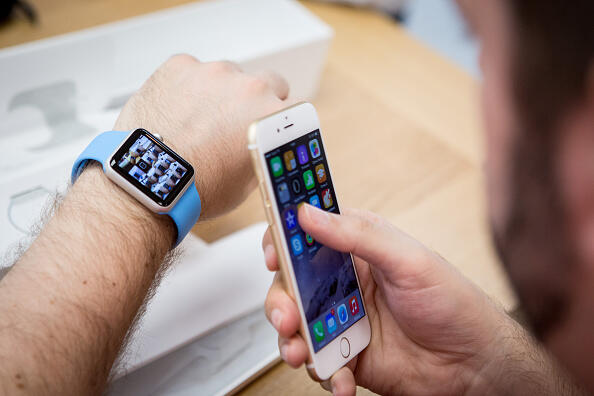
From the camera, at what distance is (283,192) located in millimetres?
406

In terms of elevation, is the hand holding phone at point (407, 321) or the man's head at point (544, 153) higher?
the man's head at point (544, 153)

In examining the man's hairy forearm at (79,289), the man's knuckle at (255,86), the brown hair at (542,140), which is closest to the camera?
the brown hair at (542,140)

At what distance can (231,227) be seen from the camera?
2.12ft

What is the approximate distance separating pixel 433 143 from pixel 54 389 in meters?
0.67

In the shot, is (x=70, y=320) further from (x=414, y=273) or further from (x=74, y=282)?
(x=414, y=273)

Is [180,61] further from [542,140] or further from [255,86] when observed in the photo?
[542,140]

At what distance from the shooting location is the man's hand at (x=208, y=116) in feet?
1.74

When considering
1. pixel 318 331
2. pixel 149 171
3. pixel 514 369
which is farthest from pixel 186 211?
pixel 514 369

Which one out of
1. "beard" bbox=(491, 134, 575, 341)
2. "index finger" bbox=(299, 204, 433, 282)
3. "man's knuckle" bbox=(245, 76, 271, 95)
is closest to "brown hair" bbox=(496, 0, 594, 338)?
"beard" bbox=(491, 134, 575, 341)

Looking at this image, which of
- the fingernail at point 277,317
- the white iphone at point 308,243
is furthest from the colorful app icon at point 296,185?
the fingernail at point 277,317

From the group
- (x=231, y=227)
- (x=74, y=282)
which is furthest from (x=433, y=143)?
(x=74, y=282)

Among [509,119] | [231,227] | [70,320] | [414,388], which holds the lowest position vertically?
[414,388]

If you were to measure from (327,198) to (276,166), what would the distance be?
0.07 m

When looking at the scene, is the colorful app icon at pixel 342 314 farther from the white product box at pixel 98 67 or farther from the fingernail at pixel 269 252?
the white product box at pixel 98 67
